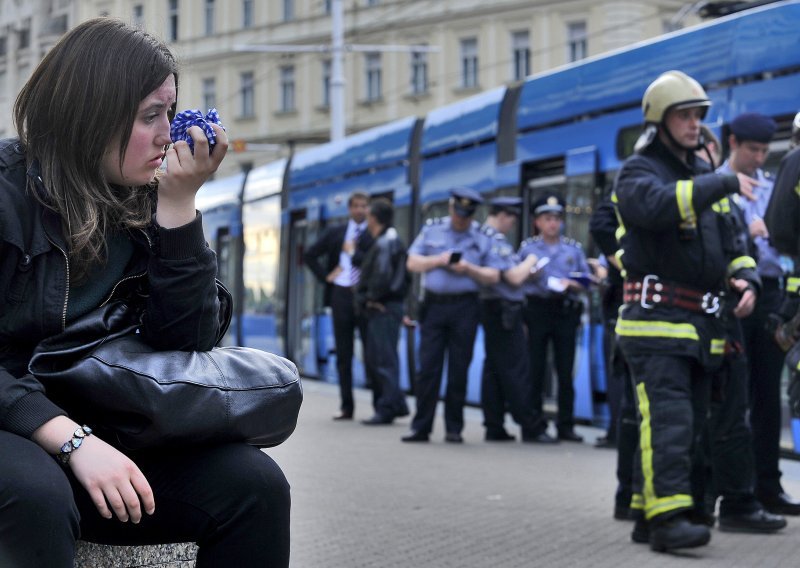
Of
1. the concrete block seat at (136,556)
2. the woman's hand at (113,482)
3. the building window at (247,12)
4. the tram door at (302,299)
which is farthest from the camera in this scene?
the building window at (247,12)

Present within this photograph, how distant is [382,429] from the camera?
468 inches

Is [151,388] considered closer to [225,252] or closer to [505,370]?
[505,370]

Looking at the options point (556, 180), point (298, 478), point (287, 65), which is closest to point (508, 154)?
point (556, 180)

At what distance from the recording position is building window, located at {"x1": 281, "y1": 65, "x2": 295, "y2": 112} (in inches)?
2175

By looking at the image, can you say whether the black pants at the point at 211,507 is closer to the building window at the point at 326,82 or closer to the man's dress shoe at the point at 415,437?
the man's dress shoe at the point at 415,437

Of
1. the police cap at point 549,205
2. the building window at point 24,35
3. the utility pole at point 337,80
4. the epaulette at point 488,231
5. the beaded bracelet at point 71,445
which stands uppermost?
the building window at point 24,35

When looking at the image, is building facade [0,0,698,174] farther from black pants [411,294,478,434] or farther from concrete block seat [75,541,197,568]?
concrete block seat [75,541,197,568]

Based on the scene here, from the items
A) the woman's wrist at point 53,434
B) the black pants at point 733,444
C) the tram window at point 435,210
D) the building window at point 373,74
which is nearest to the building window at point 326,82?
the building window at point 373,74

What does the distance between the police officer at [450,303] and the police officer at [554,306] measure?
419mm

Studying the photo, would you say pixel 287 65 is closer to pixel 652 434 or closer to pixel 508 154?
pixel 508 154

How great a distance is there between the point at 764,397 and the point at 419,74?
42.9 meters

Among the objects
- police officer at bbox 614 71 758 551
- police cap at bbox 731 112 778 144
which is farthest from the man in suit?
police officer at bbox 614 71 758 551

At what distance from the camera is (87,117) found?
3.07 metres

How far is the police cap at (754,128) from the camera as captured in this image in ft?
24.3
